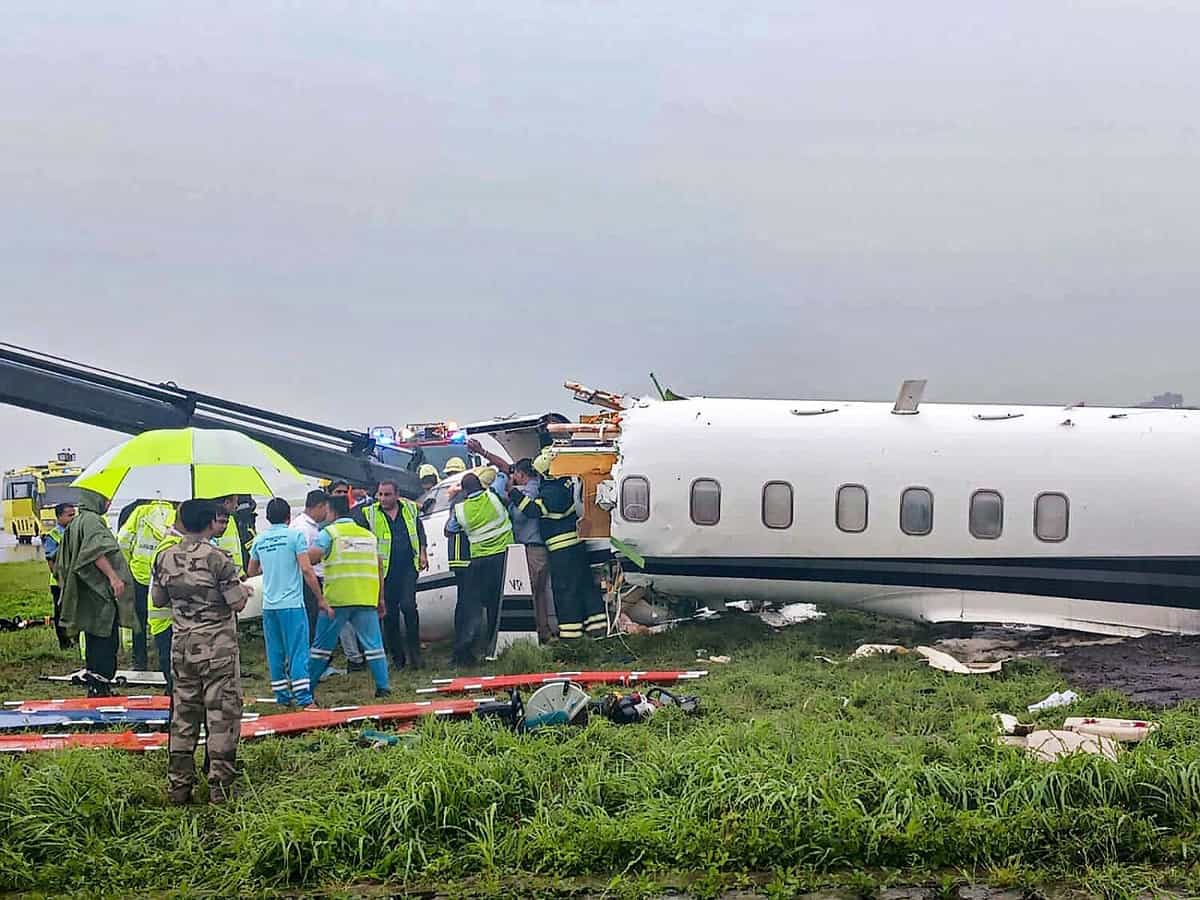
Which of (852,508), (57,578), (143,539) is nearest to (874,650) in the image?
(852,508)

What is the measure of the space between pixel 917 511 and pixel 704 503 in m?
2.51

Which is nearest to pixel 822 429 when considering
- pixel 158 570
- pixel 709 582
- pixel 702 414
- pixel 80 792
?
pixel 702 414

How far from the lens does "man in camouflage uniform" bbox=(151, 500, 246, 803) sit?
6.54 meters

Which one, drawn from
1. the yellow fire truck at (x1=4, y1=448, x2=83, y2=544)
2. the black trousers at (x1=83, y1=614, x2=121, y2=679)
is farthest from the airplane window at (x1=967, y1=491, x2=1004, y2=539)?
the yellow fire truck at (x1=4, y1=448, x2=83, y2=544)

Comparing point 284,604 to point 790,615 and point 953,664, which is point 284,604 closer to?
point 953,664

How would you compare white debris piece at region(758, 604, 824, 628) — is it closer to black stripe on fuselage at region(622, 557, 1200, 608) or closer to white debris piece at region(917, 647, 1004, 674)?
black stripe on fuselage at region(622, 557, 1200, 608)

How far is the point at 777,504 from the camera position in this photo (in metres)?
12.1

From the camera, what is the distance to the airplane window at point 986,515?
38.3 feet

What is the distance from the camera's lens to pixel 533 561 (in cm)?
1219

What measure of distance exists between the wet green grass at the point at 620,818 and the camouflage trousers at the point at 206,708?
238 millimetres

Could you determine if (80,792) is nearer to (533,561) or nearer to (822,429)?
(533,561)

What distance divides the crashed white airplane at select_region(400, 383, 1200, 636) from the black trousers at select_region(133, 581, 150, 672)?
3122 millimetres

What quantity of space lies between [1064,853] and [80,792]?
231 inches

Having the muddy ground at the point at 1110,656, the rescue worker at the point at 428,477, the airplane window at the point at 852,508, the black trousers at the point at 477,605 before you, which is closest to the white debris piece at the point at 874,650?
the muddy ground at the point at 1110,656
